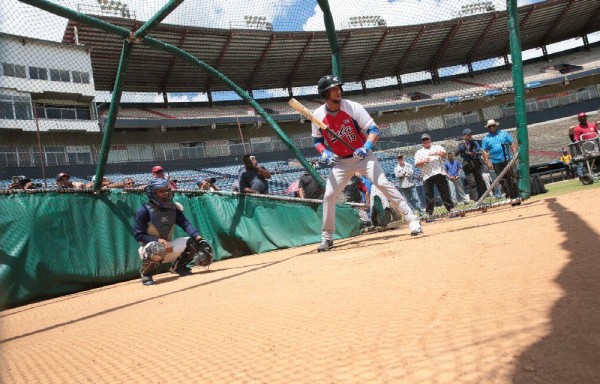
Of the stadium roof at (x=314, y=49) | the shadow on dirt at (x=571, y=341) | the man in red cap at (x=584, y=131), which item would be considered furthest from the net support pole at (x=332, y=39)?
the stadium roof at (x=314, y=49)

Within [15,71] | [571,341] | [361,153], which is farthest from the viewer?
[15,71]

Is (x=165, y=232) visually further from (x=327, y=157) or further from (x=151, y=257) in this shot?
(x=327, y=157)

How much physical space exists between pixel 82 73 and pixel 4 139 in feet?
Result: 20.2

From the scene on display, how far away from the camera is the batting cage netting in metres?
5.93

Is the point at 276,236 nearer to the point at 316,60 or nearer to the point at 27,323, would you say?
the point at 27,323

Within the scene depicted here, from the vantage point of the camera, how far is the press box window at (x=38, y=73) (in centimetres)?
2291

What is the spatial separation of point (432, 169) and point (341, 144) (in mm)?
3187

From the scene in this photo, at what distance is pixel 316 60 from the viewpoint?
2717 cm

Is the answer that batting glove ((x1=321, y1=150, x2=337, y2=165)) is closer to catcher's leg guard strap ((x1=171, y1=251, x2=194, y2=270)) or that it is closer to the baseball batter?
the baseball batter

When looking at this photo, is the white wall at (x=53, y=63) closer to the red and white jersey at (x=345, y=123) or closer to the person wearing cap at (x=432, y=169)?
Result: the person wearing cap at (x=432, y=169)

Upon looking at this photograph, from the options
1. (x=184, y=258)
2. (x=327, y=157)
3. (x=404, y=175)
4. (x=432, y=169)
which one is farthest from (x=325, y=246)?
(x=404, y=175)

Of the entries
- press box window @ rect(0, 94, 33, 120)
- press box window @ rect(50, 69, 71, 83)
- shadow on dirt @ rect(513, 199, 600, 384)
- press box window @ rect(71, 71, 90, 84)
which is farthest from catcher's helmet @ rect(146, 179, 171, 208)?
press box window @ rect(50, 69, 71, 83)

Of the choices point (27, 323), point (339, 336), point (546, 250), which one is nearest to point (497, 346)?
point (339, 336)

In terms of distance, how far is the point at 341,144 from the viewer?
477 centimetres
